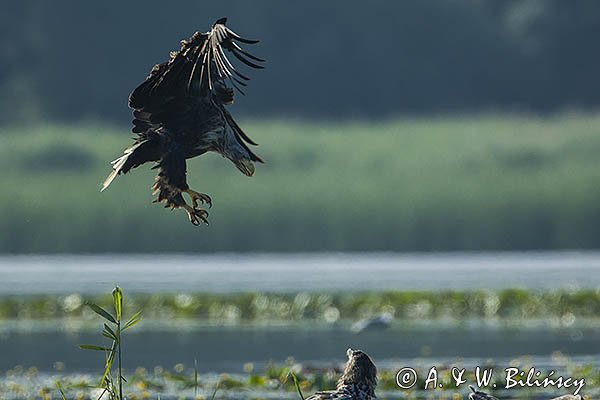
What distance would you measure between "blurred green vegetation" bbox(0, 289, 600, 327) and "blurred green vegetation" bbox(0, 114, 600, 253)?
279ft

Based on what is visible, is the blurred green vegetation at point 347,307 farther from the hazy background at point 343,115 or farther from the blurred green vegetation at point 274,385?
the hazy background at point 343,115

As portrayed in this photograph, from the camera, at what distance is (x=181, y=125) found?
1391 cm

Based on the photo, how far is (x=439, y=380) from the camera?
2022cm

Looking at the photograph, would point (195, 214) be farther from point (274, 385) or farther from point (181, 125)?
point (274, 385)

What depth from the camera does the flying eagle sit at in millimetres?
13711

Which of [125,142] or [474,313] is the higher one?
[125,142]

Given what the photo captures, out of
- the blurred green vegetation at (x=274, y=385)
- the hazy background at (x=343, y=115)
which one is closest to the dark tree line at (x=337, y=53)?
the hazy background at (x=343, y=115)

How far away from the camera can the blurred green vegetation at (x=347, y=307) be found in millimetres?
34094

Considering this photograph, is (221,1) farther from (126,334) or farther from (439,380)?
(439,380)

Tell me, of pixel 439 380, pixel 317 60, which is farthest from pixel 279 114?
pixel 439 380

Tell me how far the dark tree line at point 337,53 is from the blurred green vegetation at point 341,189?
1.96m

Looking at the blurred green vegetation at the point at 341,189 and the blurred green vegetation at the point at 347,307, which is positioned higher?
the blurred green vegetation at the point at 341,189

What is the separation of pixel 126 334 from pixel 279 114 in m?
107

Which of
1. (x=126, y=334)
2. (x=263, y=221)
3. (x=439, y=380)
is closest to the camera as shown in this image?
(x=439, y=380)
